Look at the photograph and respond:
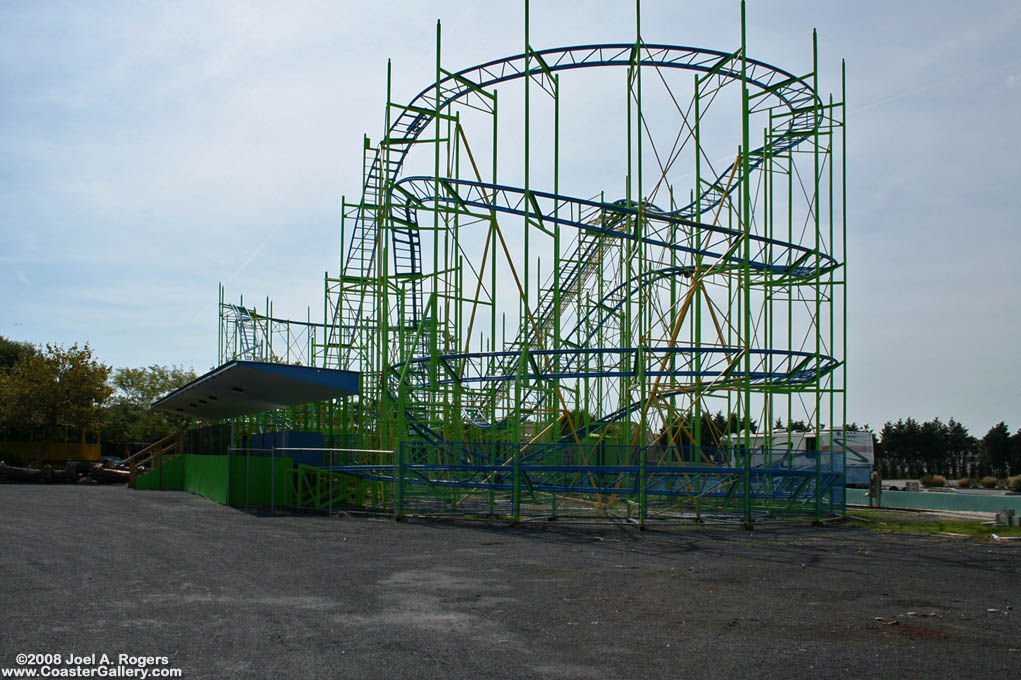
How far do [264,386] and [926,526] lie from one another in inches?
667

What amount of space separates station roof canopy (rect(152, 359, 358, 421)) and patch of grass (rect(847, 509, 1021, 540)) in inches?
503

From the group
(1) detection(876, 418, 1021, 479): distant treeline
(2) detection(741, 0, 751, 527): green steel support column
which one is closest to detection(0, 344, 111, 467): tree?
(2) detection(741, 0, 751, 527): green steel support column

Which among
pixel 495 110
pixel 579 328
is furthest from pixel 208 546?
pixel 579 328

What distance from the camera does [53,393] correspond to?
149 ft

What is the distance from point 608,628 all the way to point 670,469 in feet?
32.7

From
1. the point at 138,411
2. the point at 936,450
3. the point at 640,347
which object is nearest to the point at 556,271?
the point at 640,347

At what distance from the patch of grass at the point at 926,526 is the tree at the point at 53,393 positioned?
3872 centimetres

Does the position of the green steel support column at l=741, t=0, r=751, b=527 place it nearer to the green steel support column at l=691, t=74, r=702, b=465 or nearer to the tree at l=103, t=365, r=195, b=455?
the green steel support column at l=691, t=74, r=702, b=465

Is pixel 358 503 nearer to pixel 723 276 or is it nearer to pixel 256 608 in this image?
pixel 723 276

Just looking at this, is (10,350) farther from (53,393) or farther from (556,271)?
(556,271)

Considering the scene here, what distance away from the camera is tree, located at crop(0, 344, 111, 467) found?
147 feet

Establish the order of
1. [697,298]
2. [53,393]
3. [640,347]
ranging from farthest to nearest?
[53,393] < [697,298] < [640,347]

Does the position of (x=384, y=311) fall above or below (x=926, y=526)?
above

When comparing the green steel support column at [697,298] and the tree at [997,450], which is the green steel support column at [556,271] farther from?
the tree at [997,450]
